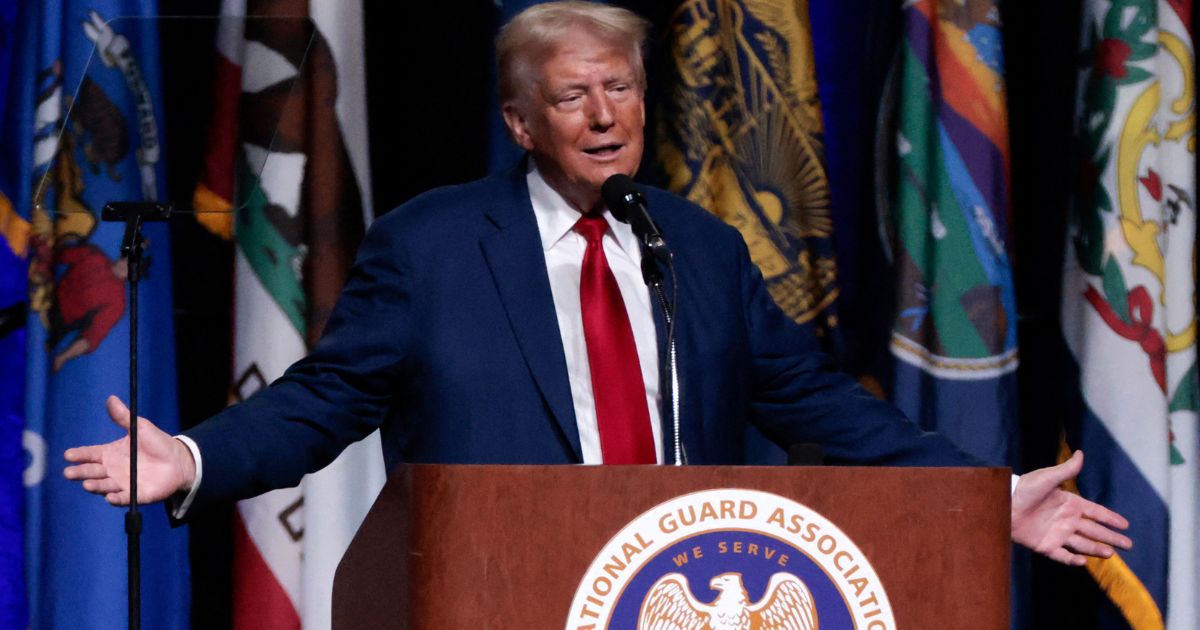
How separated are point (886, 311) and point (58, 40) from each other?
150 centimetres

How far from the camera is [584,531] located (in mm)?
1225

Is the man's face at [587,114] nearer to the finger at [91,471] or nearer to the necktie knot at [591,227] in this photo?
the necktie knot at [591,227]

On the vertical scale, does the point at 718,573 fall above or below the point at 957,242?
below

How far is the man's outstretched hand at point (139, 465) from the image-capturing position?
4.87 feet

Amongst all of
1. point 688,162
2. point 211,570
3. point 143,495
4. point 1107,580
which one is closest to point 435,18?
point 688,162

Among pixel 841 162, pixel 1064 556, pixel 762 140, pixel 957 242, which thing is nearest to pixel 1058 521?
pixel 1064 556

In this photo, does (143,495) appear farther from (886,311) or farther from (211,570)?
(886,311)

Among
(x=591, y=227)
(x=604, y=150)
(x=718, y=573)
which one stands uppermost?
(x=604, y=150)

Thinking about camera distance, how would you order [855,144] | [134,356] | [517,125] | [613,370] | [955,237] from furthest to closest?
1. [855,144]
2. [955,237]
3. [517,125]
4. [613,370]
5. [134,356]

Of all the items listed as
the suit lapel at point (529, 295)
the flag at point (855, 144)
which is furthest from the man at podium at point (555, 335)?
the flag at point (855, 144)

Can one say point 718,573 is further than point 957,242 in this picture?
No

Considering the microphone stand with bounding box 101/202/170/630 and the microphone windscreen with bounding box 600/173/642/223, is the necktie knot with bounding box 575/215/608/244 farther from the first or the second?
the microphone stand with bounding box 101/202/170/630

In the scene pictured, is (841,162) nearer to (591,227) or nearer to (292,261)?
(591,227)

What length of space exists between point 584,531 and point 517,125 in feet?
3.32
